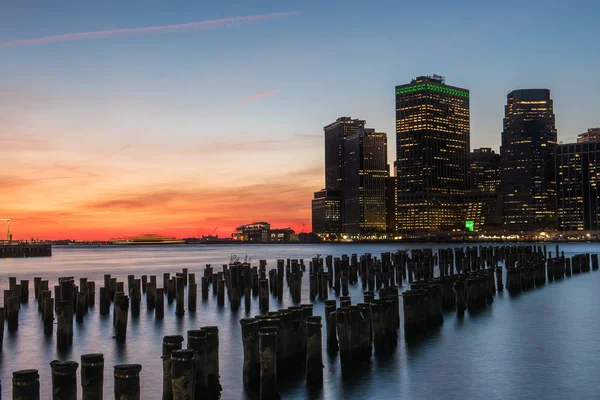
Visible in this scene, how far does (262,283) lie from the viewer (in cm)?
2848

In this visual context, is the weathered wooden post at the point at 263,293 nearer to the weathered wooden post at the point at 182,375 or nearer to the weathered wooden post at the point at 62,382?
the weathered wooden post at the point at 182,375

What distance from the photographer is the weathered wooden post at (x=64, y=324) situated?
67.1 ft

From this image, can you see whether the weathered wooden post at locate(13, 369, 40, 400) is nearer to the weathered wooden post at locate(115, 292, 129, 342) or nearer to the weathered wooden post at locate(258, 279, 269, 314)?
the weathered wooden post at locate(115, 292, 129, 342)

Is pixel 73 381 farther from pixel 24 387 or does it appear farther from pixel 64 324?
pixel 64 324

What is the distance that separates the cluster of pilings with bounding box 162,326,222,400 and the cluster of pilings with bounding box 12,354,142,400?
3.36 feet

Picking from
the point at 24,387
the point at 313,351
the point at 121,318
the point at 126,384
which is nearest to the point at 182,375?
the point at 126,384

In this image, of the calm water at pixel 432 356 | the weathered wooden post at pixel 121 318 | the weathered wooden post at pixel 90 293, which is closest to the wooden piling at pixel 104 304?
the calm water at pixel 432 356

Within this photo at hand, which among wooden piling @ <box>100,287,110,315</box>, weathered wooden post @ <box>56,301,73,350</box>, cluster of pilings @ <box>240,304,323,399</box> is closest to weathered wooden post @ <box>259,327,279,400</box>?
cluster of pilings @ <box>240,304,323,399</box>

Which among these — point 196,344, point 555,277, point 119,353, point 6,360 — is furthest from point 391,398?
point 555,277

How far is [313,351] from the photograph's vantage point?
1520cm

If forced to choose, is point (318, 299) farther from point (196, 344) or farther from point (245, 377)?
point (196, 344)

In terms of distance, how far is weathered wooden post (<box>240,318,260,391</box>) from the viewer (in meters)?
14.5

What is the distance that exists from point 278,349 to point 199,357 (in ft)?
11.0

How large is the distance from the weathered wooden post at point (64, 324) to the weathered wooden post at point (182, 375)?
10.3 m
